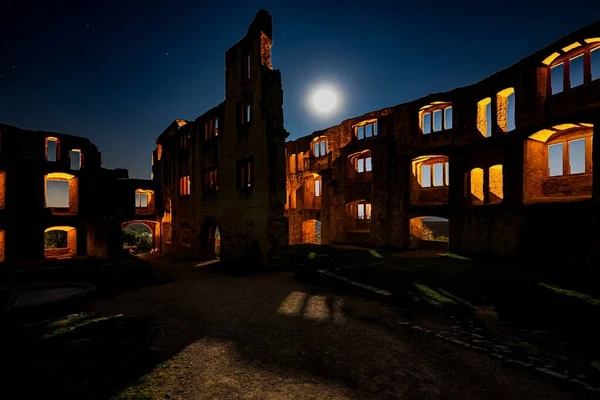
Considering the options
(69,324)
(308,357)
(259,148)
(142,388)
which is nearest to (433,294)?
(308,357)

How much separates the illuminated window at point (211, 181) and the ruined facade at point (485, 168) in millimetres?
10592

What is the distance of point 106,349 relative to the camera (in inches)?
178

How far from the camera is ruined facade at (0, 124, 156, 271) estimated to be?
1734 cm

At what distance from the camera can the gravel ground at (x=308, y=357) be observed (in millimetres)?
3590

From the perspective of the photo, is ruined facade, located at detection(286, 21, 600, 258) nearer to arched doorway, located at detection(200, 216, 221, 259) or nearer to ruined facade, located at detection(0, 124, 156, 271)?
arched doorway, located at detection(200, 216, 221, 259)

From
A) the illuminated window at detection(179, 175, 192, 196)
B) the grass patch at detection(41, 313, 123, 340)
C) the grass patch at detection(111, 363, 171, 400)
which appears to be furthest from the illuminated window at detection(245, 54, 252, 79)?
the grass patch at detection(111, 363, 171, 400)

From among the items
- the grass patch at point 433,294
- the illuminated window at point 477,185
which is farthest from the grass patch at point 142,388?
the illuminated window at point 477,185

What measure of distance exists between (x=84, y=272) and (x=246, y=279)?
5807 millimetres

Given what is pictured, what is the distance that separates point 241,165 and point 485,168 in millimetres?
13220

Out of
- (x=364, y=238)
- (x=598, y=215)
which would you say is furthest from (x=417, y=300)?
(x=364, y=238)

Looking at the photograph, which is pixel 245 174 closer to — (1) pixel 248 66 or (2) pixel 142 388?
(1) pixel 248 66

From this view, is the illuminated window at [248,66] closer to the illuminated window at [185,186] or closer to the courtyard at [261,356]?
the illuminated window at [185,186]

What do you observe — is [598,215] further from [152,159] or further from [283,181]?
[152,159]

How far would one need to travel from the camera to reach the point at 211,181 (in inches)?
667
